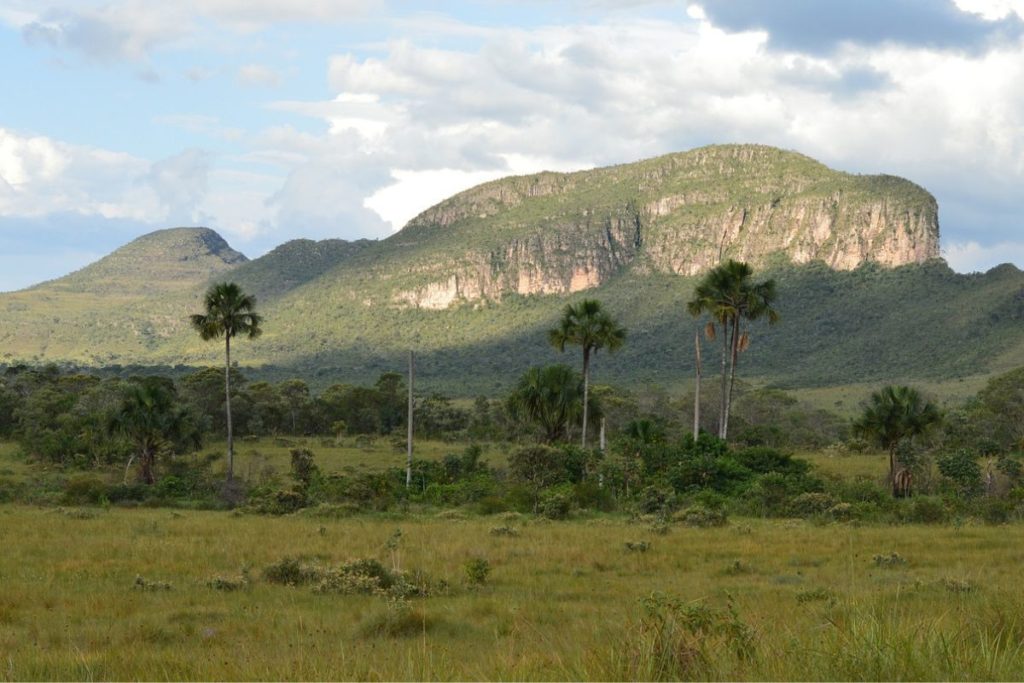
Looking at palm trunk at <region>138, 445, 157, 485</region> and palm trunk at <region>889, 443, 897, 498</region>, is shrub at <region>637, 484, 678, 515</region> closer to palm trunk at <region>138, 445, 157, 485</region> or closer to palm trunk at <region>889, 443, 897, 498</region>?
palm trunk at <region>889, 443, 897, 498</region>

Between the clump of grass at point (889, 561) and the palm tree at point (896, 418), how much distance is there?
813 inches

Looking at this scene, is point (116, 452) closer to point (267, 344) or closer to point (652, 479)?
point (652, 479)

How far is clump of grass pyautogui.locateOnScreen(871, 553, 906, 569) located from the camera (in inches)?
749

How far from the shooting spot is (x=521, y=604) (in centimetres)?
1420

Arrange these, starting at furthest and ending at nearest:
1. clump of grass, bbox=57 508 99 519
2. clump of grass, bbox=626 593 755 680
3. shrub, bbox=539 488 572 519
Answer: shrub, bbox=539 488 572 519 → clump of grass, bbox=57 508 99 519 → clump of grass, bbox=626 593 755 680

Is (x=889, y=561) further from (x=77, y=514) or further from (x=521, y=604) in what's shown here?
(x=77, y=514)

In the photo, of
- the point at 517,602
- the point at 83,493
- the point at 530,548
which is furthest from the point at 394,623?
the point at 83,493

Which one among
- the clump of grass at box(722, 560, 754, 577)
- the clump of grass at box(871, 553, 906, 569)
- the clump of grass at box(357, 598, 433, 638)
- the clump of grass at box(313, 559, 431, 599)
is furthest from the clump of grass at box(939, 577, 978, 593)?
the clump of grass at box(313, 559, 431, 599)

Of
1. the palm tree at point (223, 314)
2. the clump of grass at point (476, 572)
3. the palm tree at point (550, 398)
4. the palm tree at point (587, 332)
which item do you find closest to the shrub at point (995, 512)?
the palm tree at point (587, 332)

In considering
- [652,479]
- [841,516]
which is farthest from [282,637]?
[652,479]

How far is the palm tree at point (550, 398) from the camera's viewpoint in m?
46.1

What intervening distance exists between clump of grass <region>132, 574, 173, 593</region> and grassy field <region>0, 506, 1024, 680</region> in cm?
11

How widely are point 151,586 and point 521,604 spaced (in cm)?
621

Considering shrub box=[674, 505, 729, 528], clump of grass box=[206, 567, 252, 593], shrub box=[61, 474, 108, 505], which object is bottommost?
shrub box=[61, 474, 108, 505]
